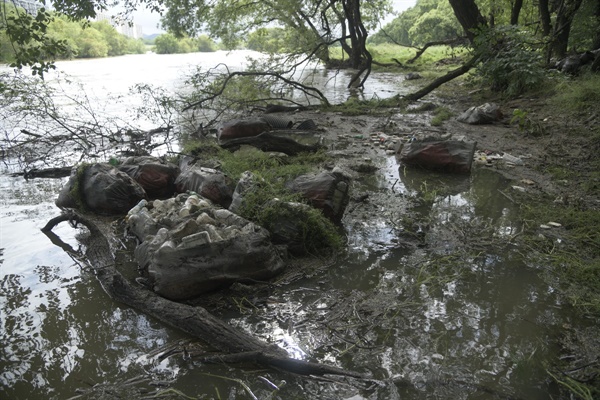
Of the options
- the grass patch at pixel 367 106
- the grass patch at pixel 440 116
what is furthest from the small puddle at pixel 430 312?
the grass patch at pixel 367 106

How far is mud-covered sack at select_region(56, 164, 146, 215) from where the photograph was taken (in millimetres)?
4000

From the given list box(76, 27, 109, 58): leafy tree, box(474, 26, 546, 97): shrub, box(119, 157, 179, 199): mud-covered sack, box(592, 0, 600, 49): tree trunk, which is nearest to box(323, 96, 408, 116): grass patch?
box(474, 26, 546, 97): shrub

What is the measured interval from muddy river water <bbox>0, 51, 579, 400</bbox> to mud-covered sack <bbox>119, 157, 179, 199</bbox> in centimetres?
91

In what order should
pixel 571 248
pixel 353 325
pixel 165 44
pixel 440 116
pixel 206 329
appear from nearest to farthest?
pixel 206 329 < pixel 353 325 < pixel 571 248 < pixel 440 116 < pixel 165 44

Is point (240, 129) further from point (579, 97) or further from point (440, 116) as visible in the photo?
point (579, 97)

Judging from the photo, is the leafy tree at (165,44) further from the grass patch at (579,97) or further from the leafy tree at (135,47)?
the grass patch at (579,97)

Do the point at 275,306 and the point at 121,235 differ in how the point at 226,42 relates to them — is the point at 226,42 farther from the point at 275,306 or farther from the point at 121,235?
the point at 275,306

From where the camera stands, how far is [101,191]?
13.1ft

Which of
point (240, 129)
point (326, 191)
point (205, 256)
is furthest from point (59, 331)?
point (240, 129)

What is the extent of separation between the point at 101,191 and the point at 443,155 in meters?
3.73

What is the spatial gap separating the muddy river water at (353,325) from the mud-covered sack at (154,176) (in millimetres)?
910

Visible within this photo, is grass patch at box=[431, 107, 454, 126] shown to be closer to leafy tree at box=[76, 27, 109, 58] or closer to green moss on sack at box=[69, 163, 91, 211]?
green moss on sack at box=[69, 163, 91, 211]

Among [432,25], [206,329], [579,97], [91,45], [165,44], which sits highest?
[165,44]

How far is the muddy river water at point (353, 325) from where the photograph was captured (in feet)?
6.59
